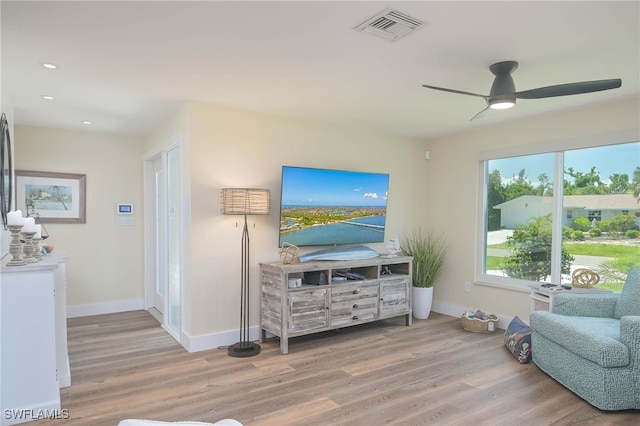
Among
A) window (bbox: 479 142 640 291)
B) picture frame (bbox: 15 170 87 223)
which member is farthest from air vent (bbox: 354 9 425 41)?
picture frame (bbox: 15 170 87 223)

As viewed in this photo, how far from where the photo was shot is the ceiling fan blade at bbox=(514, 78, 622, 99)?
232 centimetres

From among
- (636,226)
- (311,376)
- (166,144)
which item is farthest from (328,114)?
(636,226)

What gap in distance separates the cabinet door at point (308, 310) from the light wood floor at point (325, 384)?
23cm

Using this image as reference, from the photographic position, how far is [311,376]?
3.18 metres

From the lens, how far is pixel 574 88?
2.41 meters

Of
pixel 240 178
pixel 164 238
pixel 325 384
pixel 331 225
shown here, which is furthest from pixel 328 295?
pixel 164 238

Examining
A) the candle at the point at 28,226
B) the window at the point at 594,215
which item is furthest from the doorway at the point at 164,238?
the window at the point at 594,215

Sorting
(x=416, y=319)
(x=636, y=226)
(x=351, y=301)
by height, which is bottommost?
(x=416, y=319)

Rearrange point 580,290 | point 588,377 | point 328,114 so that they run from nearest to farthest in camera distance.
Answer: point 588,377
point 580,290
point 328,114

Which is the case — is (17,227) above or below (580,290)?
above

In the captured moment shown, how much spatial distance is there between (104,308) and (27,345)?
2.87 meters

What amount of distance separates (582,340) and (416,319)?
2.34 meters

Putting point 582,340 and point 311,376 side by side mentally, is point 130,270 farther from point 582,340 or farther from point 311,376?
point 582,340

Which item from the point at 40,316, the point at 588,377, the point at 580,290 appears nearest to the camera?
the point at 40,316
